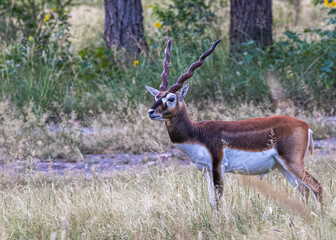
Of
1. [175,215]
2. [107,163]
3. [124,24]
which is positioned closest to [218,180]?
[175,215]

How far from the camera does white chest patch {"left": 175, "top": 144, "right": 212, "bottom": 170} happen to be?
4.20 m

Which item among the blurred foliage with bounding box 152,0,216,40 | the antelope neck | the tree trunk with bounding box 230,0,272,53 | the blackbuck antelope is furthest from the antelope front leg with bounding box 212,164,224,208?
the blurred foliage with bounding box 152,0,216,40

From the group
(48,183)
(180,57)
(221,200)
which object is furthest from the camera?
(180,57)

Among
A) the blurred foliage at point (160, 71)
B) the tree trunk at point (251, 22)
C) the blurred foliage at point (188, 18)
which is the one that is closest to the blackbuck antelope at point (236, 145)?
the blurred foliage at point (160, 71)

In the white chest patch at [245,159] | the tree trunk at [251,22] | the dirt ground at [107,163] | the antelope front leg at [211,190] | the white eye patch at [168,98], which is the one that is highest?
the tree trunk at [251,22]

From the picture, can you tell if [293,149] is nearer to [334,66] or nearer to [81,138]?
[81,138]

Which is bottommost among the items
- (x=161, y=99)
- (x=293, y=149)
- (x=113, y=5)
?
(x=293, y=149)

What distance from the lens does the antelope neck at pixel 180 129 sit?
427 centimetres

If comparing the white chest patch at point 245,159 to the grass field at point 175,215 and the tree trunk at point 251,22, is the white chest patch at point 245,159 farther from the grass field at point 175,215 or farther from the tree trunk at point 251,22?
the tree trunk at point 251,22

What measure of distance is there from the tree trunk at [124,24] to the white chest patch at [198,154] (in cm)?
545

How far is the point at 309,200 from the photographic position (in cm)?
425

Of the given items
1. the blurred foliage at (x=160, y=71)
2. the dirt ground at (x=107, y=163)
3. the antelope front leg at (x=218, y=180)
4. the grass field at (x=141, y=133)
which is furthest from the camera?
the blurred foliage at (x=160, y=71)

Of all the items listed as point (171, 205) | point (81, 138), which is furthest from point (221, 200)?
point (81, 138)

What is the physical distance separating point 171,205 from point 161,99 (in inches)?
32.0
